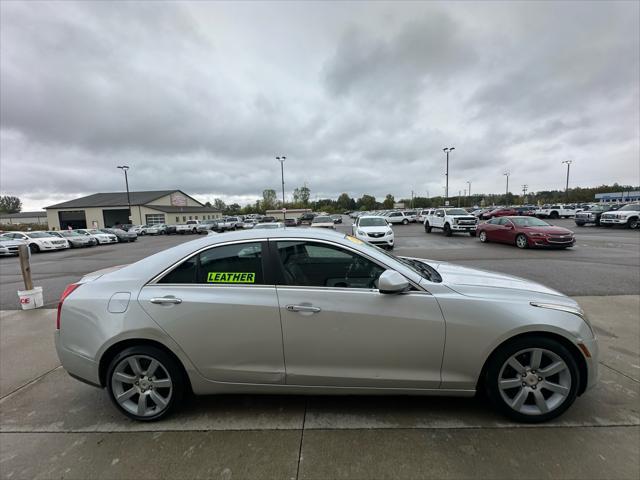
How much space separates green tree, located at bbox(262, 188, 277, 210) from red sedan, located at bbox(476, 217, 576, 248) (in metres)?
101

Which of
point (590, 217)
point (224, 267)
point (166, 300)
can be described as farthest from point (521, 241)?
point (590, 217)

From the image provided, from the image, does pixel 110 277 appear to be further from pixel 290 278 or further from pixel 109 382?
pixel 290 278

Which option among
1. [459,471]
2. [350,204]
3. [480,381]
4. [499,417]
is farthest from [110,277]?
[350,204]

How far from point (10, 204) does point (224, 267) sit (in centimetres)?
17336

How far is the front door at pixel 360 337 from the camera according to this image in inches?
95.2

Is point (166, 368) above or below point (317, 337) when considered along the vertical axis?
below

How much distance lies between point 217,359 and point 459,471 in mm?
1900

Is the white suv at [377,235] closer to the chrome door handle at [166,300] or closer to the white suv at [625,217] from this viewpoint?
the chrome door handle at [166,300]

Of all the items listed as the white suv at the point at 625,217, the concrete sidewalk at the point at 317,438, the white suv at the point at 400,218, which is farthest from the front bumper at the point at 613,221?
the concrete sidewalk at the point at 317,438

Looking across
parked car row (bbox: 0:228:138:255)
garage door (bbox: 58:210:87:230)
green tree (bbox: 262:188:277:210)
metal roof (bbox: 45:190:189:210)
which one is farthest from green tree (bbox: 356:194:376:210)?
parked car row (bbox: 0:228:138:255)

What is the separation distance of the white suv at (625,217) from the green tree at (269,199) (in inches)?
3839

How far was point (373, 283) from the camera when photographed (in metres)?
2.64

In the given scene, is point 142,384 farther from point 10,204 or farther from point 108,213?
point 10,204

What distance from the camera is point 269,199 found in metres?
118
